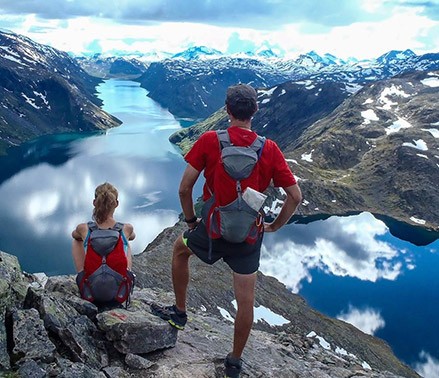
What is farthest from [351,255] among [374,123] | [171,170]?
[374,123]

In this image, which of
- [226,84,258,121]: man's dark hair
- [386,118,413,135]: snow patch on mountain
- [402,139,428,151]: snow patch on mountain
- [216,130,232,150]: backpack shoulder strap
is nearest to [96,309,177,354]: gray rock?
[216,130,232,150]: backpack shoulder strap

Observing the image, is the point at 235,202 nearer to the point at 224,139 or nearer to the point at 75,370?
the point at 224,139

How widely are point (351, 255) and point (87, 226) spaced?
99.3 metres

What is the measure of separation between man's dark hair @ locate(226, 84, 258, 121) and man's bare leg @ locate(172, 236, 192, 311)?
3.30 meters

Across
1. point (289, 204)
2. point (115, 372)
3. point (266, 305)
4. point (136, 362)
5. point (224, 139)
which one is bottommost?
point (266, 305)

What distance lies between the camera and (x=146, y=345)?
10672mm

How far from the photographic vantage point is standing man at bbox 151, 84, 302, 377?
890 cm

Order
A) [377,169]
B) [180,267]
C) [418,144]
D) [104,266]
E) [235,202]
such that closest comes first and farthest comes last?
[235,202] < [180,267] < [104,266] < [377,169] < [418,144]

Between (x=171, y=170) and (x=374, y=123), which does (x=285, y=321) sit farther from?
(x=374, y=123)

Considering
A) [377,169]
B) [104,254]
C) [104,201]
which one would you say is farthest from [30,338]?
[377,169]

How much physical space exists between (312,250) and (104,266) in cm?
9721

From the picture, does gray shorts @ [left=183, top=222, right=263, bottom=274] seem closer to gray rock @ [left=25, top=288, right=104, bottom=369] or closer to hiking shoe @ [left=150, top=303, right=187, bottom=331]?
hiking shoe @ [left=150, top=303, right=187, bottom=331]

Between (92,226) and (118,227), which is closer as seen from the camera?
(92,226)

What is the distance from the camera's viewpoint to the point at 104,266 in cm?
1126
